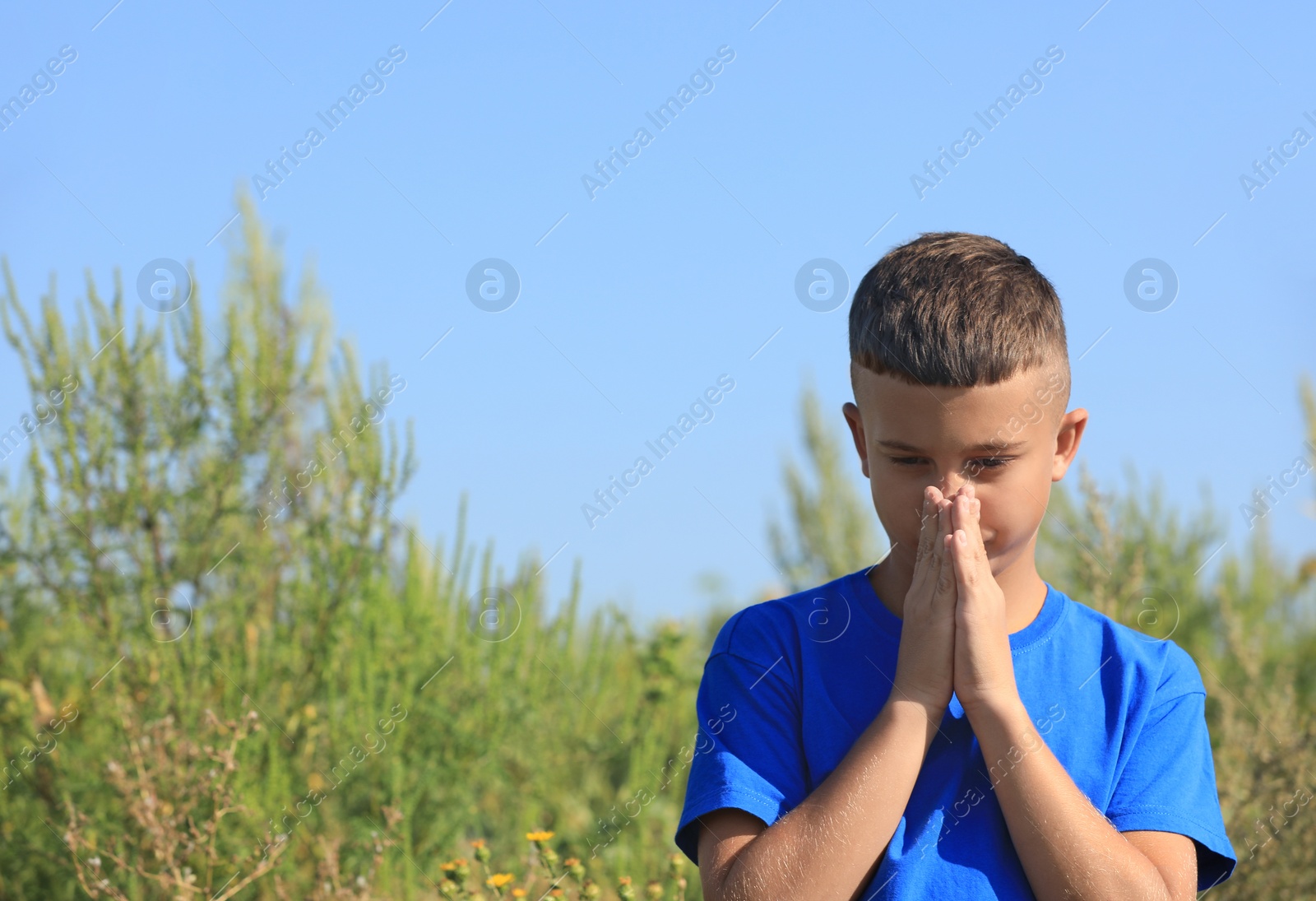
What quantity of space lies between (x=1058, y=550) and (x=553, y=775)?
9.87ft

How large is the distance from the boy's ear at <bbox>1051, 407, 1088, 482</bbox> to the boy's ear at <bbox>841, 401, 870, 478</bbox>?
0.34 metres

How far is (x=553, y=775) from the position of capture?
5344 millimetres

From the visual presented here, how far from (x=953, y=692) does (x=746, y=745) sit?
35cm

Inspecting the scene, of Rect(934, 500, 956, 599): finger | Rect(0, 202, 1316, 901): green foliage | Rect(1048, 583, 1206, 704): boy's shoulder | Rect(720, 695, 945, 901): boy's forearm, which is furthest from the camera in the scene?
Rect(0, 202, 1316, 901): green foliage

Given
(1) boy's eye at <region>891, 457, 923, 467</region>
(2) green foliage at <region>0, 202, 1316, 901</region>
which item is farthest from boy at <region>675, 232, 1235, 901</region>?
→ (2) green foliage at <region>0, 202, 1316, 901</region>

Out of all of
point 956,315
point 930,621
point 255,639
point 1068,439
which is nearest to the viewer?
point 930,621

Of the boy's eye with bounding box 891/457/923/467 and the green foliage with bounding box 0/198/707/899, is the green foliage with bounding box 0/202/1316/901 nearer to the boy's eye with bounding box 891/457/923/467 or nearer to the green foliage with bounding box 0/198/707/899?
the green foliage with bounding box 0/198/707/899

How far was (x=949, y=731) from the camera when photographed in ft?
6.29

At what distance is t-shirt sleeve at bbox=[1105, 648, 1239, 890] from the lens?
1.88 meters

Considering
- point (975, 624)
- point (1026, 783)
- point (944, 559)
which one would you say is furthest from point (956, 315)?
point (1026, 783)

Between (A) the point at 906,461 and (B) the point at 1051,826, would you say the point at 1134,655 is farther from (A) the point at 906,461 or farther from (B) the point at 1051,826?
(A) the point at 906,461

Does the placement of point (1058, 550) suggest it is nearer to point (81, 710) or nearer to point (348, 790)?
point (348, 790)

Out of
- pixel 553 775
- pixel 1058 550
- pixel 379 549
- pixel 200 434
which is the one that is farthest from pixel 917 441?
pixel 1058 550

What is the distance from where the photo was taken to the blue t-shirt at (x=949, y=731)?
72.4 inches
